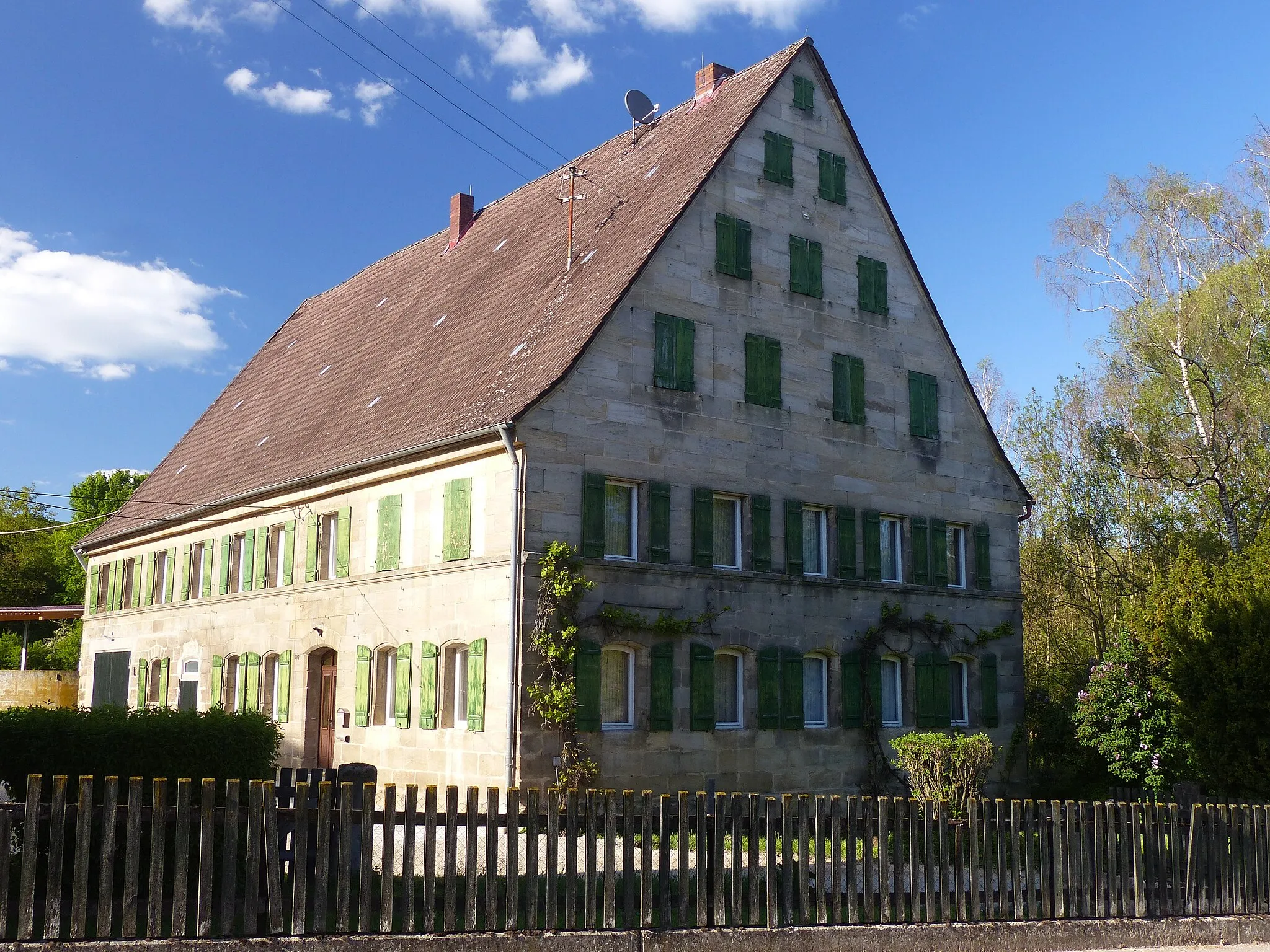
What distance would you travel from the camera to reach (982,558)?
24.2 m

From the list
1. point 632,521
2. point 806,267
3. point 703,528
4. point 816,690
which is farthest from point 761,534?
point 806,267

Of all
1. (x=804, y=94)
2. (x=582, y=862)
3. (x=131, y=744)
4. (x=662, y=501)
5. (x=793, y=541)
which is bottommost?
(x=582, y=862)

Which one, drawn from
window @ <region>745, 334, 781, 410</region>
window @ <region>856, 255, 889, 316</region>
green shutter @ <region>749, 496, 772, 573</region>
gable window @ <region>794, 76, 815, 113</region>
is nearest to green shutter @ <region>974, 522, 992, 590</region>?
window @ <region>856, 255, 889, 316</region>

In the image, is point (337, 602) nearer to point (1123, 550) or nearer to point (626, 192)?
point (626, 192)

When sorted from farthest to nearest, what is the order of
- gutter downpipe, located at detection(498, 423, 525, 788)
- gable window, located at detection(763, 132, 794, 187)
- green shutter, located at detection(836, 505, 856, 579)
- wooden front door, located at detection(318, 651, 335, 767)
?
wooden front door, located at detection(318, 651, 335, 767) → gable window, located at detection(763, 132, 794, 187) → green shutter, located at detection(836, 505, 856, 579) → gutter downpipe, located at detection(498, 423, 525, 788)

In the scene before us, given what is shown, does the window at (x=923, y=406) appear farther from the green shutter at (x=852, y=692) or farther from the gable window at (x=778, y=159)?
the green shutter at (x=852, y=692)

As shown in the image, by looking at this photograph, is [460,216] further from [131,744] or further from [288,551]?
[131,744]

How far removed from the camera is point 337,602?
22391 millimetres

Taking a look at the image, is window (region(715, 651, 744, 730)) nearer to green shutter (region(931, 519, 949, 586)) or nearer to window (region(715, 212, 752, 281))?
green shutter (region(931, 519, 949, 586))

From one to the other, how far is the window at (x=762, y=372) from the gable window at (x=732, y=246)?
44.9 inches

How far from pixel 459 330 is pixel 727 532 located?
22.8 ft

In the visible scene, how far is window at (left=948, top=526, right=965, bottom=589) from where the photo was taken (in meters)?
23.9

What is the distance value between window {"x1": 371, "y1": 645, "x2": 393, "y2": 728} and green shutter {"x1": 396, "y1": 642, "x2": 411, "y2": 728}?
0.35 metres

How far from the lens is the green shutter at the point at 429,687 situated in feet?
63.6
